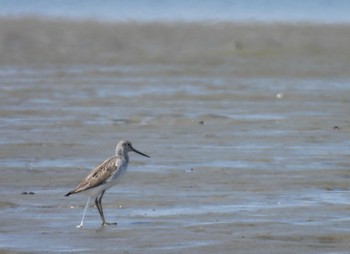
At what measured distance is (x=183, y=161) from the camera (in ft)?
46.8

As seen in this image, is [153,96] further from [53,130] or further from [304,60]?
[304,60]

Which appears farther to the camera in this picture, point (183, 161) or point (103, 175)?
point (183, 161)

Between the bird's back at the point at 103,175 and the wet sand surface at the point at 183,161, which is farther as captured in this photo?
the bird's back at the point at 103,175

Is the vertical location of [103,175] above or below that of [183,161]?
below

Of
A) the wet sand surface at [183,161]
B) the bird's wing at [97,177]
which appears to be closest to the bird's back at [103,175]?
the bird's wing at [97,177]

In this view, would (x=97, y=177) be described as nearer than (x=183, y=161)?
Yes

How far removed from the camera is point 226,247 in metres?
9.68

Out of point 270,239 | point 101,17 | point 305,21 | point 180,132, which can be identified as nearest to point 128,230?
point 270,239

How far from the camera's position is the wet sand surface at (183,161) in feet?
33.4

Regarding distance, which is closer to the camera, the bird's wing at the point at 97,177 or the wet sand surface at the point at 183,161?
the wet sand surface at the point at 183,161

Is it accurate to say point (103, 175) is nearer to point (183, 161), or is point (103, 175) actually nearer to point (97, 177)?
point (97, 177)

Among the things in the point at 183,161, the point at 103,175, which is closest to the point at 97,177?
the point at 103,175

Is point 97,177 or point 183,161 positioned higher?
point 183,161

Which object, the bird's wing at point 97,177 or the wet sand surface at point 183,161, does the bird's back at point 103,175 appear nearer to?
the bird's wing at point 97,177
